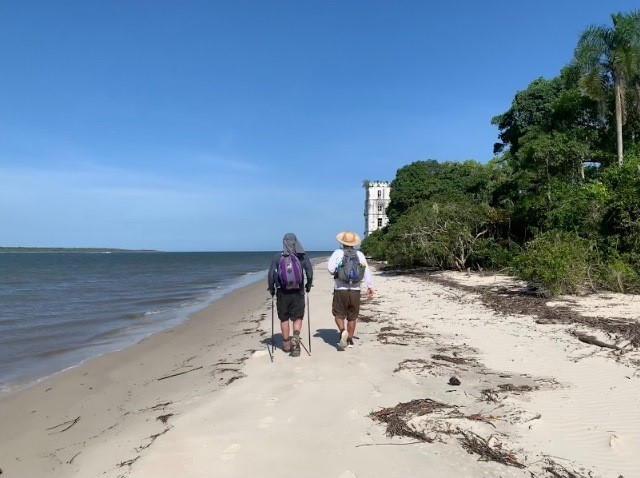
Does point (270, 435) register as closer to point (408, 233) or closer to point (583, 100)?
point (408, 233)

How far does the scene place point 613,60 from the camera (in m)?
19.8

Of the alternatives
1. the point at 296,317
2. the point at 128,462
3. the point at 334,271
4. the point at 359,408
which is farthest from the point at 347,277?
the point at 128,462

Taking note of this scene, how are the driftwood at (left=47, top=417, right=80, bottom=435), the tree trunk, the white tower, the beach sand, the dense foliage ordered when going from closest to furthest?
the beach sand < the driftwood at (left=47, top=417, right=80, bottom=435) < the dense foliage < the tree trunk < the white tower

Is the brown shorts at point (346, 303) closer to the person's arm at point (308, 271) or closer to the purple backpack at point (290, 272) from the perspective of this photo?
the person's arm at point (308, 271)

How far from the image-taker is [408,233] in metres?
23.1

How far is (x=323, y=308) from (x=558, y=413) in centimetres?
901

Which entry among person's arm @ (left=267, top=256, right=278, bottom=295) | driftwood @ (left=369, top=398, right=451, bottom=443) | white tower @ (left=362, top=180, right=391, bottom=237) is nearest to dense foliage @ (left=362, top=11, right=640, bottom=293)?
person's arm @ (left=267, top=256, right=278, bottom=295)

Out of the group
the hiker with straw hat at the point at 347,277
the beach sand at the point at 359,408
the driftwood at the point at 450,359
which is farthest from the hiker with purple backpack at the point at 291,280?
the driftwood at the point at 450,359

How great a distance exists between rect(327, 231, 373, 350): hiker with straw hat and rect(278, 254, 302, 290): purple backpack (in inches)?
19.6

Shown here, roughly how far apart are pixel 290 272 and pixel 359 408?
2.55m

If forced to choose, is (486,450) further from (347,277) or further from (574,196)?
(574,196)

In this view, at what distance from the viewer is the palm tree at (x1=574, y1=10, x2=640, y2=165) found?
1952cm

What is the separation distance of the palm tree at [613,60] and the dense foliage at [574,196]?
0.04m

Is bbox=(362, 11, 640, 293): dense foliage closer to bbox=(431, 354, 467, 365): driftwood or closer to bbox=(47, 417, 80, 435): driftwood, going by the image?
bbox=(431, 354, 467, 365): driftwood
